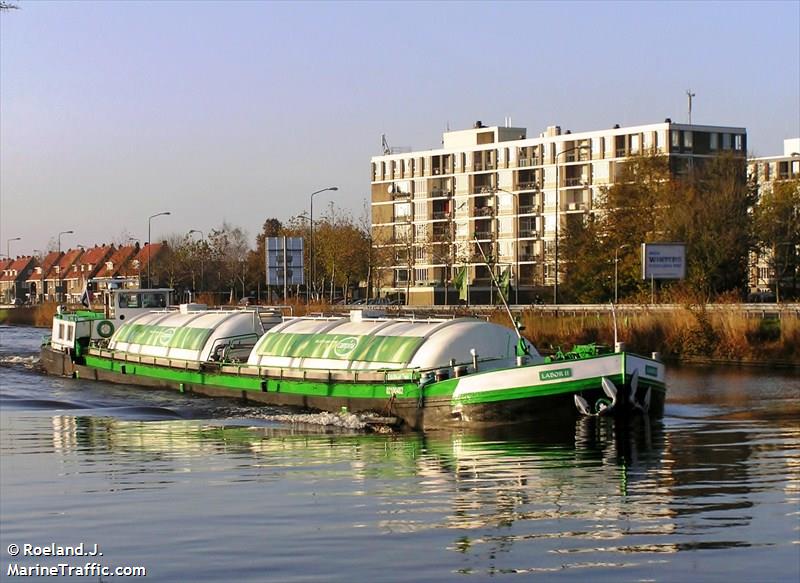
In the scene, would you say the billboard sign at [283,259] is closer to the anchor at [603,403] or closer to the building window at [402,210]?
the anchor at [603,403]

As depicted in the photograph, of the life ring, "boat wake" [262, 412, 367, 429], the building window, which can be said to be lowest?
"boat wake" [262, 412, 367, 429]

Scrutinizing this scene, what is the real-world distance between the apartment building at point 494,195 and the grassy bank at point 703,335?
52.1 metres

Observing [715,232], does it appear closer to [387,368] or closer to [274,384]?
[274,384]

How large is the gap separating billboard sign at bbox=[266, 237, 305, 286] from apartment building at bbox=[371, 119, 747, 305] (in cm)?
3601

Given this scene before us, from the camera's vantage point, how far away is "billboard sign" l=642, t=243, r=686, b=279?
7562 cm

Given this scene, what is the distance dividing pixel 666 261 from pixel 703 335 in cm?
1489

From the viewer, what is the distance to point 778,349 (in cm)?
5862

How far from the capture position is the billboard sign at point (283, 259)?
8712 cm

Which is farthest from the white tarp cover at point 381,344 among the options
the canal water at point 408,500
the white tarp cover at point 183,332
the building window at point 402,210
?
the building window at point 402,210

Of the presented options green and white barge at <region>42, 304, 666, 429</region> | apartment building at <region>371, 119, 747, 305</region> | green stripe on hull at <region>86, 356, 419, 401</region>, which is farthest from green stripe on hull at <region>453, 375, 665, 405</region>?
apartment building at <region>371, 119, 747, 305</region>

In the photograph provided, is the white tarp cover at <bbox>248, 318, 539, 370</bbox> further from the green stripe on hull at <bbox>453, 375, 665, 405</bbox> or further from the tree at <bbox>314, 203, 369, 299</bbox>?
the tree at <bbox>314, 203, 369, 299</bbox>

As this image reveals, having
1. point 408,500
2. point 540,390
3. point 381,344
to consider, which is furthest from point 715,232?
point 408,500

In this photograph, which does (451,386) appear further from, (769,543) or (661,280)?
(661,280)

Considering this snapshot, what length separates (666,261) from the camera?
250 ft
